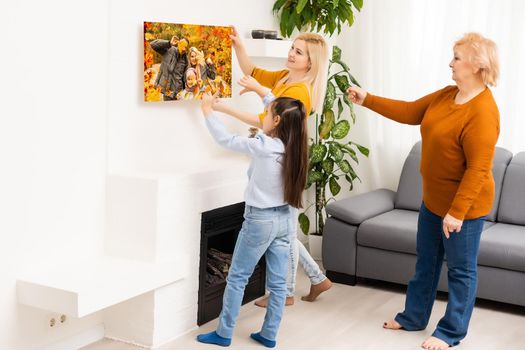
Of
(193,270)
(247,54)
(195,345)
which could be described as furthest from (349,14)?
(195,345)

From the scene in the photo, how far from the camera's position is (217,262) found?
4.27 m

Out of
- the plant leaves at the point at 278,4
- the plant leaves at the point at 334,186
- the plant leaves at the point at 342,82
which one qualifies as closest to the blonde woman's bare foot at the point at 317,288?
the plant leaves at the point at 334,186

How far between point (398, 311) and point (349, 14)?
5.84 feet

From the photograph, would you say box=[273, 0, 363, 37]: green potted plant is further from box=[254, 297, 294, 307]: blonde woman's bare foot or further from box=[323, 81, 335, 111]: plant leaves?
→ box=[254, 297, 294, 307]: blonde woman's bare foot

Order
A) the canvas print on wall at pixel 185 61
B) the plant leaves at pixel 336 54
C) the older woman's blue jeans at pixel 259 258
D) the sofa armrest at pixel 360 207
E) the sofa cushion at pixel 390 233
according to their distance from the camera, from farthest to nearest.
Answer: the plant leaves at pixel 336 54, the sofa armrest at pixel 360 207, the sofa cushion at pixel 390 233, the canvas print on wall at pixel 185 61, the older woman's blue jeans at pixel 259 258

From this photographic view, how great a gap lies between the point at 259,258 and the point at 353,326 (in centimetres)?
72

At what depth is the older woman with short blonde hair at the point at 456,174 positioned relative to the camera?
352 cm

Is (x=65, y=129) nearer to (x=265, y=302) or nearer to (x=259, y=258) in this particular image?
(x=259, y=258)

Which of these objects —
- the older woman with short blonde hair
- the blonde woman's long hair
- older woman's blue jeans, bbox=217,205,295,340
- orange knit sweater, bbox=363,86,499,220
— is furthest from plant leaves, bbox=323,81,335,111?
older woman's blue jeans, bbox=217,205,295,340

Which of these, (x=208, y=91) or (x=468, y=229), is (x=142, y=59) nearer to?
(x=208, y=91)

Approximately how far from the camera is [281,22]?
491 cm

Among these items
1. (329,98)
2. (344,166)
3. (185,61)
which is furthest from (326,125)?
(185,61)

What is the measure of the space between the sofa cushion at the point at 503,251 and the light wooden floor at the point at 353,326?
0.89ft

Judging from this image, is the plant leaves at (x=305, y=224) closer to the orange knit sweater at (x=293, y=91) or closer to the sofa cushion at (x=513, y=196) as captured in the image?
the sofa cushion at (x=513, y=196)
